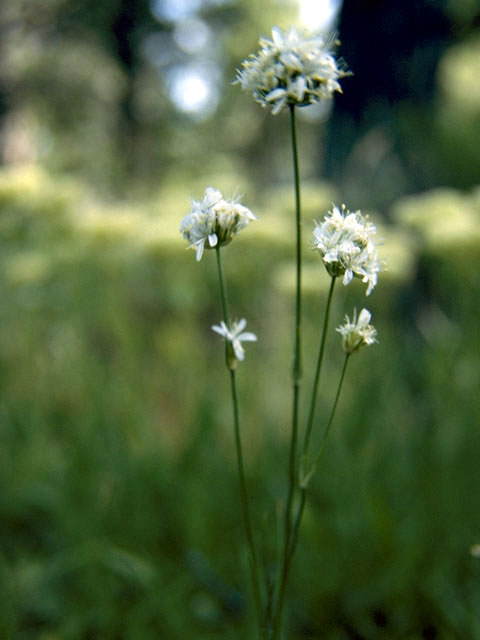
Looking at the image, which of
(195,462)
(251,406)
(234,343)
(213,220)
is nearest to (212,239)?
(213,220)

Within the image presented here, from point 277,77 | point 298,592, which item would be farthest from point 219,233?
point 298,592

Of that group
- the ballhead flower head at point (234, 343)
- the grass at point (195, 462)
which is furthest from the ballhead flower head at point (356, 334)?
the grass at point (195, 462)

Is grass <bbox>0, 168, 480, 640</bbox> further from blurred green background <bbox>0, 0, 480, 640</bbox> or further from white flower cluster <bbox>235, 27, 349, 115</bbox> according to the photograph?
white flower cluster <bbox>235, 27, 349, 115</bbox>

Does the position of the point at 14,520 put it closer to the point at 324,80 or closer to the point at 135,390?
the point at 135,390

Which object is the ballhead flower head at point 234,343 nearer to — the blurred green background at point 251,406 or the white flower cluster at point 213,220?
the white flower cluster at point 213,220

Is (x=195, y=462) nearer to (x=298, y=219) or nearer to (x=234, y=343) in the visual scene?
(x=234, y=343)
